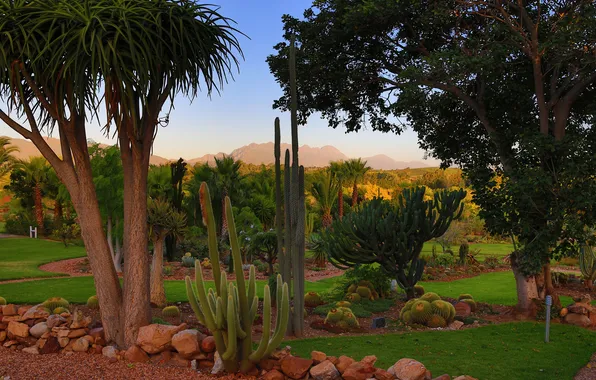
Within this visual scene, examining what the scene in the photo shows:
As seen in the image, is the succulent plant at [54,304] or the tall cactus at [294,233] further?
the succulent plant at [54,304]

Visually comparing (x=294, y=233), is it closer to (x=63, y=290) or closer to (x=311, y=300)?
(x=311, y=300)

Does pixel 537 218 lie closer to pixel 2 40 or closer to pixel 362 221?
pixel 362 221

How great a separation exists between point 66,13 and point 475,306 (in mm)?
9461

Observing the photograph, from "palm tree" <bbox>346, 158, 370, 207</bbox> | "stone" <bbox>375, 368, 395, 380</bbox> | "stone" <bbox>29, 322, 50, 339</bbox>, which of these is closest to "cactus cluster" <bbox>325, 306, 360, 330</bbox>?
"stone" <bbox>375, 368, 395, 380</bbox>

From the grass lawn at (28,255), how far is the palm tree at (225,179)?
5952 millimetres

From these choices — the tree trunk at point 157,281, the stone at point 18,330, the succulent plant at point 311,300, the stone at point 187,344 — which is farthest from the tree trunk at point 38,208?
the stone at point 187,344

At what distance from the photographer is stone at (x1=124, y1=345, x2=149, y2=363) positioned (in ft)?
21.9

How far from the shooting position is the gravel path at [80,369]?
5969mm

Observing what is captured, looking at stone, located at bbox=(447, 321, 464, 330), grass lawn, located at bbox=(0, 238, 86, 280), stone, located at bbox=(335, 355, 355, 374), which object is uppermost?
stone, located at bbox=(335, 355, 355, 374)

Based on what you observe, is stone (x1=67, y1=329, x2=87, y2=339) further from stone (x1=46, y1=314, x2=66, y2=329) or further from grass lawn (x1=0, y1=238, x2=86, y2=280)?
grass lawn (x1=0, y1=238, x2=86, y2=280)

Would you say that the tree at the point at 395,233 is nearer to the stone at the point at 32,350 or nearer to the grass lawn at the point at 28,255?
the stone at the point at 32,350

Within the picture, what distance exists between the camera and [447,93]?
12938mm

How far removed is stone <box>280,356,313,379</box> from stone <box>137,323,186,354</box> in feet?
5.36

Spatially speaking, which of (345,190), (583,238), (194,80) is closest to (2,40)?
(194,80)
